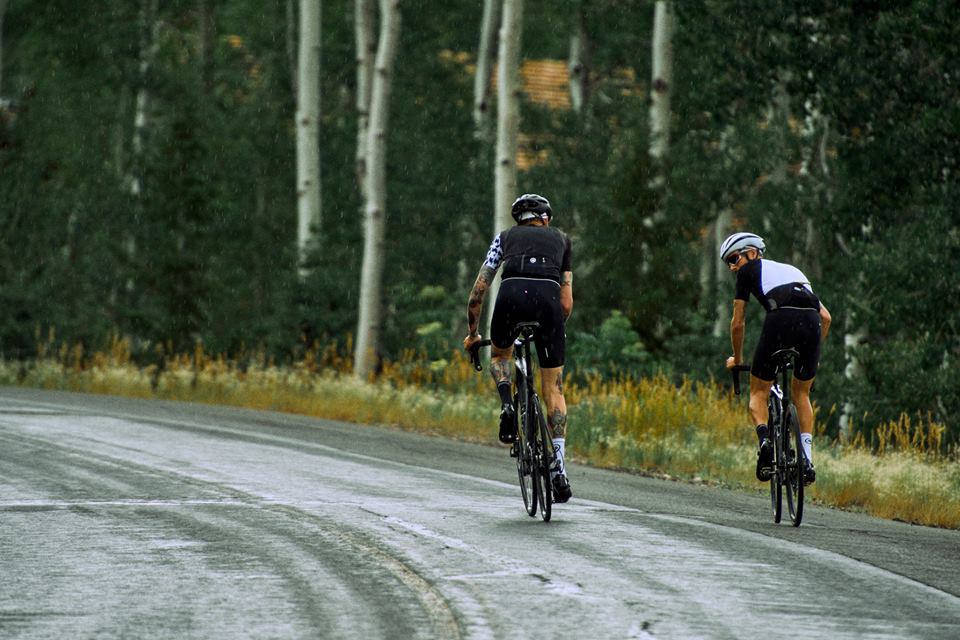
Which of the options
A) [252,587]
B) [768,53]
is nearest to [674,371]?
[768,53]

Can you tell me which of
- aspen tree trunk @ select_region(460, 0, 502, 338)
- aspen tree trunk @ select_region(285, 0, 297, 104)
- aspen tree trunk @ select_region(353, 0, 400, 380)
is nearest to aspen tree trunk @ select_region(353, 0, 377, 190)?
aspen tree trunk @ select_region(460, 0, 502, 338)

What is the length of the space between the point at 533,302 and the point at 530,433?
2.92ft

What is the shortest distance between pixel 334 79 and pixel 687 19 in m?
23.9

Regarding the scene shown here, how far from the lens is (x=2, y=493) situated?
40.8ft

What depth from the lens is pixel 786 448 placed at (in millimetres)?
11703

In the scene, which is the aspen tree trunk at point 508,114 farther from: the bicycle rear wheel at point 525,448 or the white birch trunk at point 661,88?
the bicycle rear wheel at point 525,448

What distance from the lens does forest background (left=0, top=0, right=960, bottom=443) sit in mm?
19703

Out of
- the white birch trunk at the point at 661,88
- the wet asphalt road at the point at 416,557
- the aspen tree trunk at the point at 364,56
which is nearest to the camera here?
the wet asphalt road at the point at 416,557

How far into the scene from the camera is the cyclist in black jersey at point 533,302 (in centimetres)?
1112

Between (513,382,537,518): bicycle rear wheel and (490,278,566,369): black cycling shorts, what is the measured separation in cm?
38

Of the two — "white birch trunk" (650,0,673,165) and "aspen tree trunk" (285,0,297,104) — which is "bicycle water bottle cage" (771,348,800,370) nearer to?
"white birch trunk" (650,0,673,165)

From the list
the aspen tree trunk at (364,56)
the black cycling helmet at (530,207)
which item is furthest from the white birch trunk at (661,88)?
the black cycling helmet at (530,207)

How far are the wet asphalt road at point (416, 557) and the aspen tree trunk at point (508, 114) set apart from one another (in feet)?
26.9

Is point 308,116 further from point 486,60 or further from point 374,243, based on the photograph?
point 486,60
